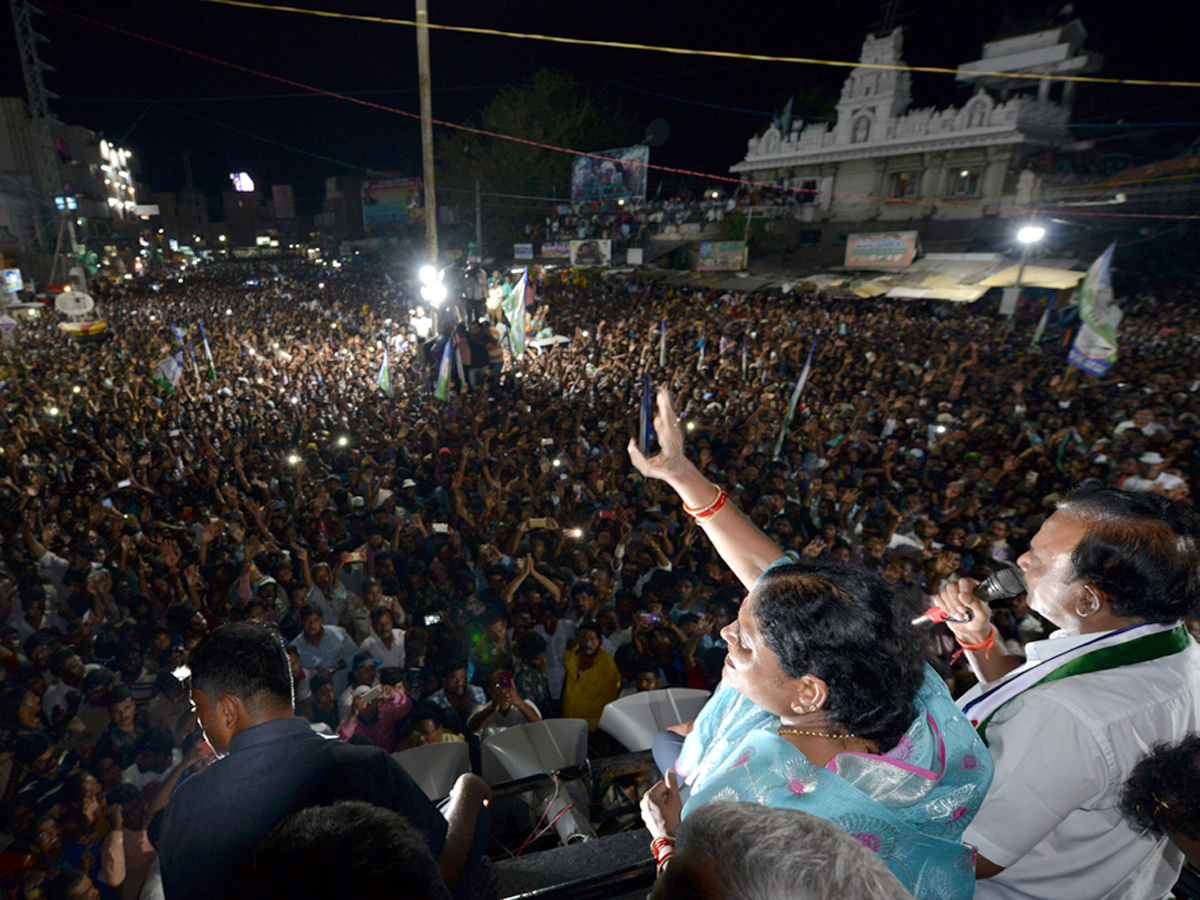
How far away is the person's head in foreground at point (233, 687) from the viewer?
5.54 ft

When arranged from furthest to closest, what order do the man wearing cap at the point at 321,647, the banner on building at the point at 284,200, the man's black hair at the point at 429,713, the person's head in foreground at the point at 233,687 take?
the banner on building at the point at 284,200
the man wearing cap at the point at 321,647
the man's black hair at the point at 429,713
the person's head in foreground at the point at 233,687

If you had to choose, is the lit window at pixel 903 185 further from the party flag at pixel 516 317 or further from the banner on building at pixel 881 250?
the party flag at pixel 516 317

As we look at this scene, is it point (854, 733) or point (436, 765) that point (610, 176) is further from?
point (854, 733)

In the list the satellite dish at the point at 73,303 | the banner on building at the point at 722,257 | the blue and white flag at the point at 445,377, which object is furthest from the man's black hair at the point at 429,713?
→ the banner on building at the point at 722,257

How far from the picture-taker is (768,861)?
0.76m

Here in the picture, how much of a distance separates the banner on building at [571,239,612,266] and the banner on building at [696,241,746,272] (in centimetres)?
534

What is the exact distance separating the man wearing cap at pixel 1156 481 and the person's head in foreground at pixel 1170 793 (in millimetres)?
5735

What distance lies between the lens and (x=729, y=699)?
1414 mm

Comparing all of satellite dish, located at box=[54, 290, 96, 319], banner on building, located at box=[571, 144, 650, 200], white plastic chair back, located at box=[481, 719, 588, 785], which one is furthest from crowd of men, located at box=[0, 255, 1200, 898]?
banner on building, located at box=[571, 144, 650, 200]

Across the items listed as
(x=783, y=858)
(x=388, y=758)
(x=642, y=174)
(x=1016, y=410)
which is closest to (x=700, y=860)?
(x=783, y=858)

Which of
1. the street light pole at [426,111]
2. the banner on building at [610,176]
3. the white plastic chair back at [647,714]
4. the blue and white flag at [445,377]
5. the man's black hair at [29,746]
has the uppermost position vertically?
the banner on building at [610,176]

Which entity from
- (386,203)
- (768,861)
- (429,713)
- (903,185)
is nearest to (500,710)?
(429,713)

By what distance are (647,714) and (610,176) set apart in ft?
120

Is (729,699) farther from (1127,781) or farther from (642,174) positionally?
(642,174)
